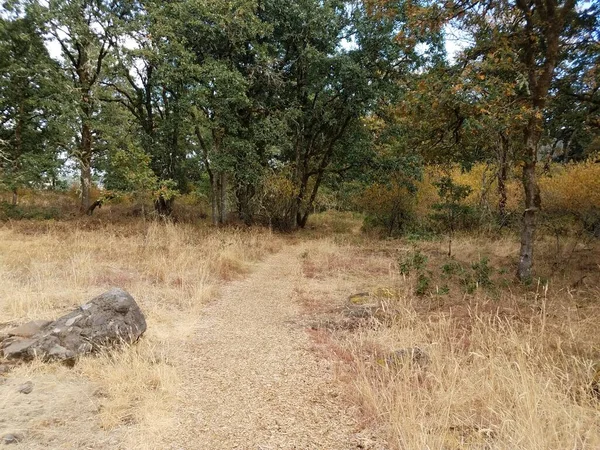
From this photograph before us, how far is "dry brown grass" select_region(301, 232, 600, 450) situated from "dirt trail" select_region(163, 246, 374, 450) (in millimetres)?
282

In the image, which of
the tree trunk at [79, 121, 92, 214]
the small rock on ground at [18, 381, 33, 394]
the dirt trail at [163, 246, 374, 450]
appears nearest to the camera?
the dirt trail at [163, 246, 374, 450]

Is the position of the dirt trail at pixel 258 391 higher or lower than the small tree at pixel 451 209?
lower

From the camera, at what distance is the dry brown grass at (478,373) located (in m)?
2.22

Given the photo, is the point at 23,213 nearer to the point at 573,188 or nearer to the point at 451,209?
the point at 451,209

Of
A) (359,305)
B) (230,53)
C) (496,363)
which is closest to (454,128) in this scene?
(359,305)

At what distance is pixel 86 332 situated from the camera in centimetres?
388

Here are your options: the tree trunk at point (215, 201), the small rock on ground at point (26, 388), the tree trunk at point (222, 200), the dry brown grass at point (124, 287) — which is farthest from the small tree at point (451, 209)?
the small rock on ground at point (26, 388)

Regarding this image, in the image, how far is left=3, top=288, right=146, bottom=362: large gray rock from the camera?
3.67 metres

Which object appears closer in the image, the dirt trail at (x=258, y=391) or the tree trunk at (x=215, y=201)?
the dirt trail at (x=258, y=391)

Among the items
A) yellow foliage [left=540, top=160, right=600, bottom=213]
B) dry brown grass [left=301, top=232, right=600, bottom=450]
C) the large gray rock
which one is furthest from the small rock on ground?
yellow foliage [left=540, top=160, right=600, bottom=213]

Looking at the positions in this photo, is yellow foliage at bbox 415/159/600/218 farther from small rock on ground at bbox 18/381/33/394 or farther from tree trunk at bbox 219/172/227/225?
small rock on ground at bbox 18/381/33/394

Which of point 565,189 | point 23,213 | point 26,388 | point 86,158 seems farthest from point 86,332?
point 565,189

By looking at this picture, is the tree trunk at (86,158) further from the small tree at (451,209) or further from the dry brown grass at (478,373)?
the small tree at (451,209)

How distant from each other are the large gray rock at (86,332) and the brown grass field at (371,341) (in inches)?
8.1
